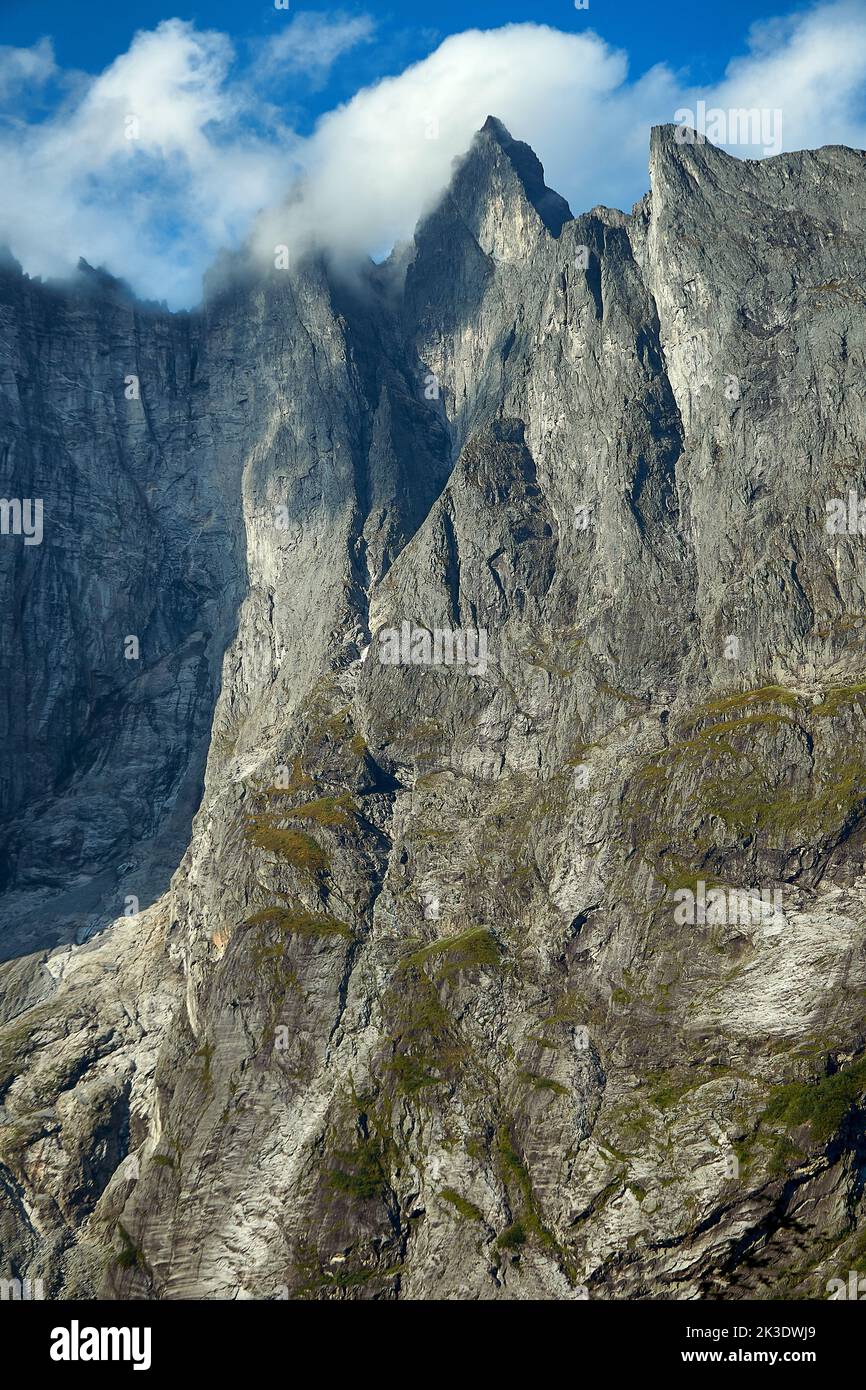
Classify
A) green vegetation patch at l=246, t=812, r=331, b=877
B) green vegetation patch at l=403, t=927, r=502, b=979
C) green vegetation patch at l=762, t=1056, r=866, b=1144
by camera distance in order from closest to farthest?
1. green vegetation patch at l=762, t=1056, r=866, b=1144
2. green vegetation patch at l=403, t=927, r=502, b=979
3. green vegetation patch at l=246, t=812, r=331, b=877

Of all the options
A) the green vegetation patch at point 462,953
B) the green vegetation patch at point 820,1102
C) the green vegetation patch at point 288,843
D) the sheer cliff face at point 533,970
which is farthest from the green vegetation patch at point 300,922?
the green vegetation patch at point 820,1102

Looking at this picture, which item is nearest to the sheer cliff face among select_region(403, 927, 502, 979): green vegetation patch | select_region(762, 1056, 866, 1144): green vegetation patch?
select_region(762, 1056, 866, 1144): green vegetation patch

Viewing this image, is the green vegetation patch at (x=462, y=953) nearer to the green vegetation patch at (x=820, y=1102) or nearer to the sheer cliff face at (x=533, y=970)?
the sheer cliff face at (x=533, y=970)

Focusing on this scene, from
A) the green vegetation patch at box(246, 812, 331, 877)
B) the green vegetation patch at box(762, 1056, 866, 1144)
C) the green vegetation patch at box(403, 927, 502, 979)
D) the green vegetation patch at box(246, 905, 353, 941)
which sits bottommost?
the green vegetation patch at box(762, 1056, 866, 1144)

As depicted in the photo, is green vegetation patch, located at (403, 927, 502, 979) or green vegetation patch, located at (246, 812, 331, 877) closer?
green vegetation patch, located at (403, 927, 502, 979)

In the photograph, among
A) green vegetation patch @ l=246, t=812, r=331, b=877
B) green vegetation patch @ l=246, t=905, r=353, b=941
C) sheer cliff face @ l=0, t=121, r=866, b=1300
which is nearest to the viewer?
sheer cliff face @ l=0, t=121, r=866, b=1300

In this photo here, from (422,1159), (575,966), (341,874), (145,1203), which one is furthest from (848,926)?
(145,1203)

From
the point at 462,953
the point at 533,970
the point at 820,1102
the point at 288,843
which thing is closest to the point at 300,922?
the point at 288,843

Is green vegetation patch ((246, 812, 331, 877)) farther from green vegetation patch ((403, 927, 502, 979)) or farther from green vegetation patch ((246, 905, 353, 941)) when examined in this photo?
green vegetation patch ((403, 927, 502, 979))

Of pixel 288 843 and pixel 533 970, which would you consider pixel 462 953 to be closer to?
pixel 533 970

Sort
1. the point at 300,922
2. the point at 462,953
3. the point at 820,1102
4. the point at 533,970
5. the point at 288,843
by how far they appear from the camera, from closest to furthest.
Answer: the point at 820,1102 < the point at 533,970 < the point at 462,953 < the point at 300,922 < the point at 288,843

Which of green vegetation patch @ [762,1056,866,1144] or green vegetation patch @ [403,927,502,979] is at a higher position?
green vegetation patch @ [403,927,502,979]

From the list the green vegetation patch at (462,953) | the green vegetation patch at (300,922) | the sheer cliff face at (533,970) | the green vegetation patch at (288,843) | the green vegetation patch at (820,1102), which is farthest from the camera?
the green vegetation patch at (288,843)
